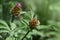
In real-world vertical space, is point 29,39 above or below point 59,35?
above

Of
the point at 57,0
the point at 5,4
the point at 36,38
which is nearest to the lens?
the point at 5,4

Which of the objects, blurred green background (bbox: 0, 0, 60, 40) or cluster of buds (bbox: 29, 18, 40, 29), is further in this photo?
blurred green background (bbox: 0, 0, 60, 40)

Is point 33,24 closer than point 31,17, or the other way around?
point 33,24

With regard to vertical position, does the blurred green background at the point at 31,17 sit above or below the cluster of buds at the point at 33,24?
below

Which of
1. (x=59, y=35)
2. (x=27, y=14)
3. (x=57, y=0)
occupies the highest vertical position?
(x=27, y=14)

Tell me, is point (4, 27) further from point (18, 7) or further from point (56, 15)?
point (56, 15)

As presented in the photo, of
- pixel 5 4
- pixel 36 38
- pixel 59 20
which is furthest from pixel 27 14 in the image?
pixel 59 20

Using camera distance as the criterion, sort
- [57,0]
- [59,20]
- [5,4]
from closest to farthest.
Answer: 1. [5,4]
2. [59,20]
3. [57,0]

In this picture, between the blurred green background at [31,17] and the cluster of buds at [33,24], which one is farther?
the blurred green background at [31,17]
